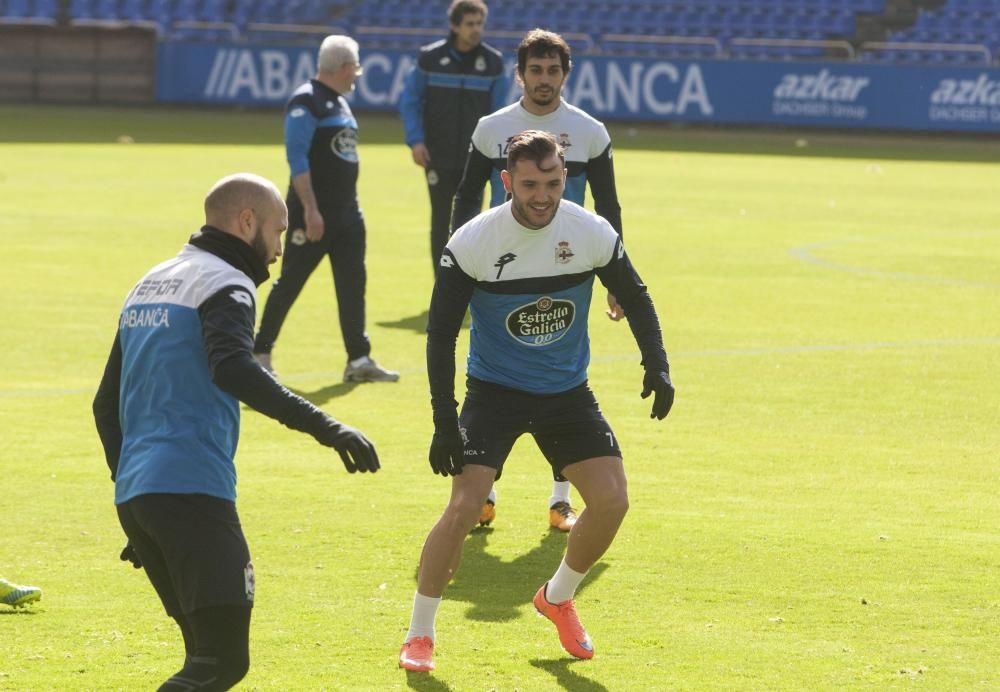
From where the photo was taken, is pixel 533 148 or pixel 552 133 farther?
pixel 552 133

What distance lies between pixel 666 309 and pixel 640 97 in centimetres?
2324

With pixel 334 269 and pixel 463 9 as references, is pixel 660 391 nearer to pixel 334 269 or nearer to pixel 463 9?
pixel 334 269

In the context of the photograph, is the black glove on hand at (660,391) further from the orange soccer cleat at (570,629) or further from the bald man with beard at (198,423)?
the bald man with beard at (198,423)

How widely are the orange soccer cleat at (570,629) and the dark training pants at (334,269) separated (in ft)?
18.5

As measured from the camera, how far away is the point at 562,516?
8031mm

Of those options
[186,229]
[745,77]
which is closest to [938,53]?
[745,77]

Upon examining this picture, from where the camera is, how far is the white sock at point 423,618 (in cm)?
602

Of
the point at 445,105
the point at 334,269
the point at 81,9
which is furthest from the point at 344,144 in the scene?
the point at 81,9

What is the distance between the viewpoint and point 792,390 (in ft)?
37.5

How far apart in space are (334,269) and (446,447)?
608 cm

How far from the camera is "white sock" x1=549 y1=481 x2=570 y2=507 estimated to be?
318 inches

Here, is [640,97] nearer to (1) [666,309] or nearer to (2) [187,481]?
(1) [666,309]

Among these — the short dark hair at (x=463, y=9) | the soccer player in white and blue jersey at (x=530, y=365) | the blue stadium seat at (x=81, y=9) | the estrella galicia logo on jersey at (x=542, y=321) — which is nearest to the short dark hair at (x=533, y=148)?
the soccer player in white and blue jersey at (x=530, y=365)

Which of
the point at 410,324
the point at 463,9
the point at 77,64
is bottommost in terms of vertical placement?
the point at 77,64
